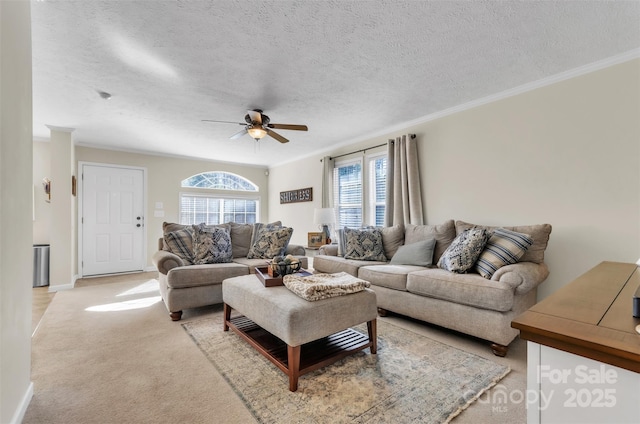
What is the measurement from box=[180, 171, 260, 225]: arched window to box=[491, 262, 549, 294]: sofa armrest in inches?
219

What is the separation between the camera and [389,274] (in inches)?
113

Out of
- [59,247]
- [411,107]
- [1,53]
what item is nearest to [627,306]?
[1,53]

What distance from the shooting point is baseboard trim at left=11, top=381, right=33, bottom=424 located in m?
1.40

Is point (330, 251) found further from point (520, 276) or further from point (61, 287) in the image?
point (61, 287)

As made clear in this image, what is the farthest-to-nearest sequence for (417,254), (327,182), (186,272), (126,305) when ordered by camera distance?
(327,182), (126,305), (417,254), (186,272)

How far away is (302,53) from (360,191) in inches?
106

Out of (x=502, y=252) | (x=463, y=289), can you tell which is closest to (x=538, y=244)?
(x=502, y=252)

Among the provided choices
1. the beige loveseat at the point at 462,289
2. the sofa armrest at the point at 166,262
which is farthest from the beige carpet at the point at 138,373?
the sofa armrest at the point at 166,262

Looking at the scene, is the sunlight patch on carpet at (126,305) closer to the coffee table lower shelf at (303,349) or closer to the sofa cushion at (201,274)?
the sofa cushion at (201,274)

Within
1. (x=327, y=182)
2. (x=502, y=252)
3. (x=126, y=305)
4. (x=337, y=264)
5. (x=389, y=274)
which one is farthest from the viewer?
(x=327, y=182)

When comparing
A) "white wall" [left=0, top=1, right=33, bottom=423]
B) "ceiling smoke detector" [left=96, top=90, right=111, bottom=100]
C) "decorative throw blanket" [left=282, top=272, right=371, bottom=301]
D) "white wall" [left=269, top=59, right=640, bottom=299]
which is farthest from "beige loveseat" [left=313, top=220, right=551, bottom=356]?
"ceiling smoke detector" [left=96, top=90, right=111, bottom=100]

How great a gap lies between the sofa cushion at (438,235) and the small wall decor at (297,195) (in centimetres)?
258

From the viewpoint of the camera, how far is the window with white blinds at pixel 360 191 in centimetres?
445

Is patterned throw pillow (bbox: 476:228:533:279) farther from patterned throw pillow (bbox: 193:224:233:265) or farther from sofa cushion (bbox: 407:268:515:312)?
patterned throw pillow (bbox: 193:224:233:265)
